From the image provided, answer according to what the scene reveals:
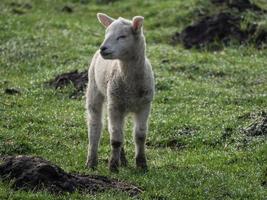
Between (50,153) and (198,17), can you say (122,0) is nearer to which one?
(198,17)

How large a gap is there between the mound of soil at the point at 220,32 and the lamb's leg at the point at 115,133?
48.0 ft

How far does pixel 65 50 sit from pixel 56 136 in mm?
10940

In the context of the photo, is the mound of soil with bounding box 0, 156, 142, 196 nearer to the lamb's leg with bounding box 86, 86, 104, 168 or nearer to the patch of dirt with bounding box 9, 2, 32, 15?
the lamb's leg with bounding box 86, 86, 104, 168

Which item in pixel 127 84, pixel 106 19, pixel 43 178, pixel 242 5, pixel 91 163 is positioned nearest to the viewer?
pixel 43 178

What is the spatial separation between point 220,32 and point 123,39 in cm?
1541

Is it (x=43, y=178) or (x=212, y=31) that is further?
(x=212, y=31)

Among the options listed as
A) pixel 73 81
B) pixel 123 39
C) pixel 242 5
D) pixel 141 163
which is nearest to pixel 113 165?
pixel 141 163

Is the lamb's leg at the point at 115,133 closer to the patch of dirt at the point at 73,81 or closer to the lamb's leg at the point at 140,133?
the lamb's leg at the point at 140,133

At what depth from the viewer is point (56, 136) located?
1738cm

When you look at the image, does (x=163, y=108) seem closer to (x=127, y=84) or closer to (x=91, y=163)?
(x=91, y=163)

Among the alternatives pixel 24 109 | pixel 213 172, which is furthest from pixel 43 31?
pixel 213 172

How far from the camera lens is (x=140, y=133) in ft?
47.4

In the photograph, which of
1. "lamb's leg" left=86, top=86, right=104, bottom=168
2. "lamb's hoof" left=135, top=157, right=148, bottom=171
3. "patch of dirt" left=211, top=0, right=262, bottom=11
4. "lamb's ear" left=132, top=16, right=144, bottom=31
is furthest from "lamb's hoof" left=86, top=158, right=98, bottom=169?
"patch of dirt" left=211, top=0, right=262, bottom=11

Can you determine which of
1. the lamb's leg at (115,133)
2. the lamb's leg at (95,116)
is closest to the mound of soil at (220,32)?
the lamb's leg at (95,116)
